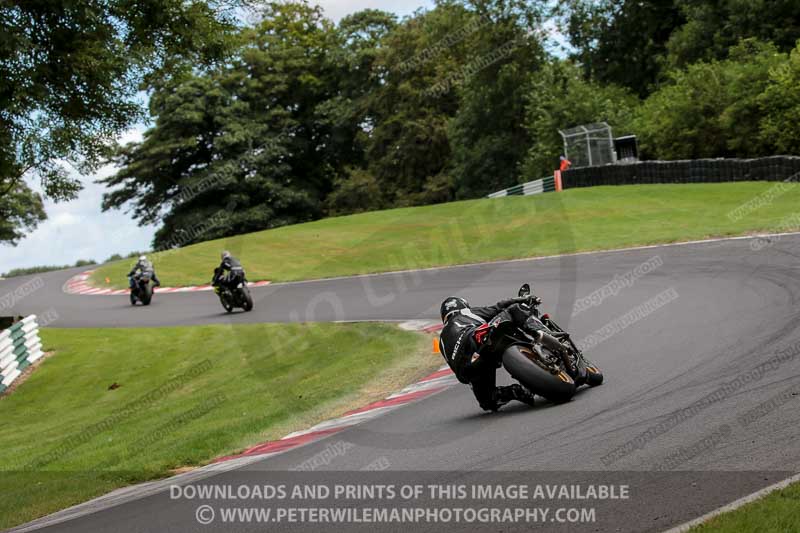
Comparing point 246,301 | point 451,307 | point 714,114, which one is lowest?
point 246,301

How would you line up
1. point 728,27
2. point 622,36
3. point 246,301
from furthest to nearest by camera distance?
point 622,36
point 728,27
point 246,301

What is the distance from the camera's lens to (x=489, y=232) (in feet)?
91.7

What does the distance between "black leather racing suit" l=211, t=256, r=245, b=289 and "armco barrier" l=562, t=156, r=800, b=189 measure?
1606 cm

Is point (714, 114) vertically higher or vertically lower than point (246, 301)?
higher

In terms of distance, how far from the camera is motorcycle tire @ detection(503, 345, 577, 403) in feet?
23.7

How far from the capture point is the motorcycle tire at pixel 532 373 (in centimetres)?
721

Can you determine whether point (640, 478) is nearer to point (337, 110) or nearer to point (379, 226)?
point (379, 226)

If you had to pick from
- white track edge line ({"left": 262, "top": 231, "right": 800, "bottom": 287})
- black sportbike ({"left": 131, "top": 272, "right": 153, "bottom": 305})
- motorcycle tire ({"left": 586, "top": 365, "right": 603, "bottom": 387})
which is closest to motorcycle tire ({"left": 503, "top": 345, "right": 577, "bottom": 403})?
motorcycle tire ({"left": 586, "top": 365, "right": 603, "bottom": 387})

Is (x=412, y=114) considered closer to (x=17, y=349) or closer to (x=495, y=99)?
(x=495, y=99)

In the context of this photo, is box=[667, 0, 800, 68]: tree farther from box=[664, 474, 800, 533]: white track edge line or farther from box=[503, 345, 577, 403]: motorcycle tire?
box=[664, 474, 800, 533]: white track edge line

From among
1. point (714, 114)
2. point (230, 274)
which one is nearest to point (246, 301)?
point (230, 274)

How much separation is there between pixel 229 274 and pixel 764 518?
17.5 metres

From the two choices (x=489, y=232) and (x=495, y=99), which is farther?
(x=495, y=99)

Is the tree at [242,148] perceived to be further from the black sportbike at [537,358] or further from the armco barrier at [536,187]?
the black sportbike at [537,358]
